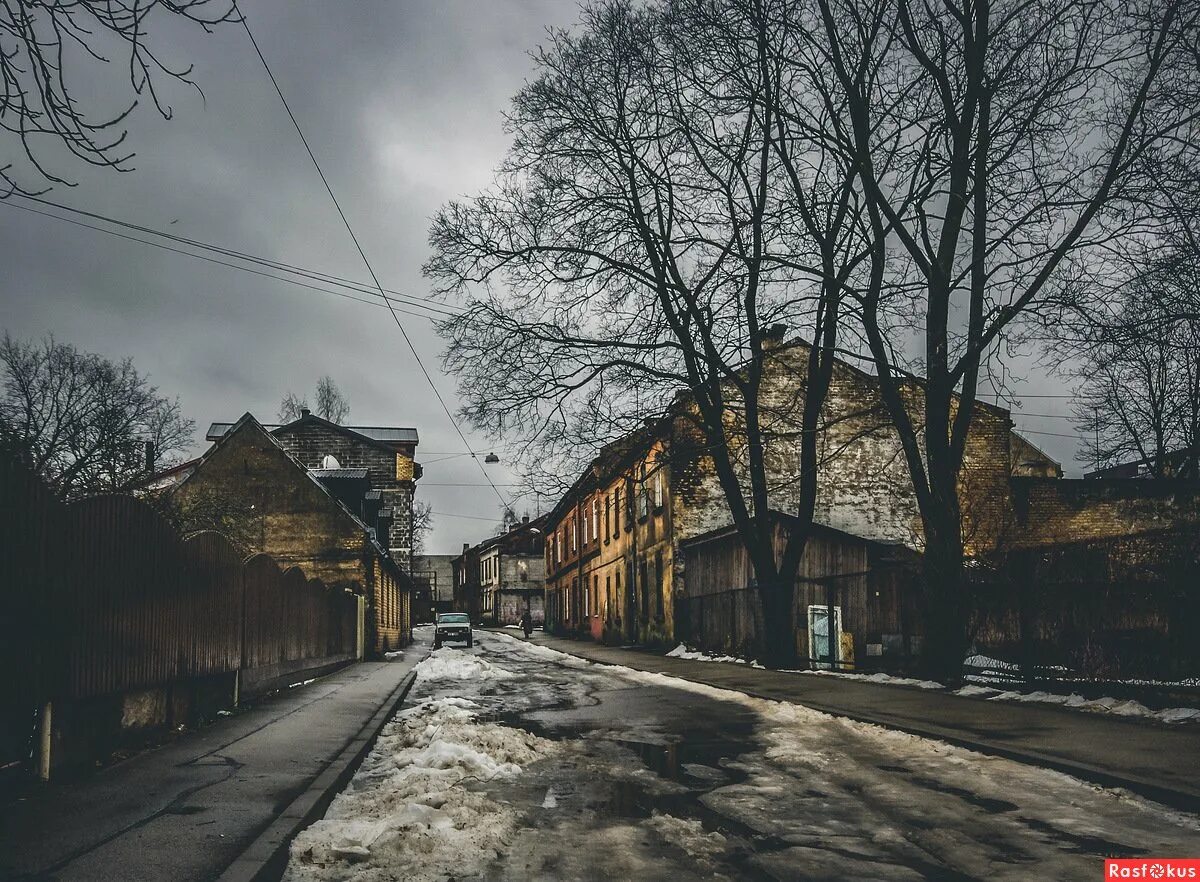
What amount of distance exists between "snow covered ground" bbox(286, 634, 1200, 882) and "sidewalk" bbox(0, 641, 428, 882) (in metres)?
0.36

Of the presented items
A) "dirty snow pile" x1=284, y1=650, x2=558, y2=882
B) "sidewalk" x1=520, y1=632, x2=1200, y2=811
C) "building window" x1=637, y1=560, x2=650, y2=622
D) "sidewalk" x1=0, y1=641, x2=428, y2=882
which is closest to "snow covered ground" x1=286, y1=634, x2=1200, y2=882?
"dirty snow pile" x1=284, y1=650, x2=558, y2=882

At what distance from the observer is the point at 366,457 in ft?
174

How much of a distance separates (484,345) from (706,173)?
6023mm

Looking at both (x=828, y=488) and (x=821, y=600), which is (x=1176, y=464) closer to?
(x=828, y=488)

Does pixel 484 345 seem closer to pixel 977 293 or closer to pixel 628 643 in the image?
pixel 977 293

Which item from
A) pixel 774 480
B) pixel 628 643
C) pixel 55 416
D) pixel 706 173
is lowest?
pixel 628 643

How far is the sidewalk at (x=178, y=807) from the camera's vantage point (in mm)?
4809

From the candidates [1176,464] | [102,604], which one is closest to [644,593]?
[1176,464]

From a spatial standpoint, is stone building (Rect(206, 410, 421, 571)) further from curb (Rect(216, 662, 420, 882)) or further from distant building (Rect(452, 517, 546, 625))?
curb (Rect(216, 662, 420, 882))

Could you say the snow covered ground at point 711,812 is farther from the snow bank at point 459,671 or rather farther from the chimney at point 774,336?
the chimney at point 774,336

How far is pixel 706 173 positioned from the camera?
20656 mm

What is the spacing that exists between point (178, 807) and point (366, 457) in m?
48.0

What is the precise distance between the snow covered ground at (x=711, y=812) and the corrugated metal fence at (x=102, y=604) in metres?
2.18

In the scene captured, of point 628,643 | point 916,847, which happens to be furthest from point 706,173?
point 628,643
